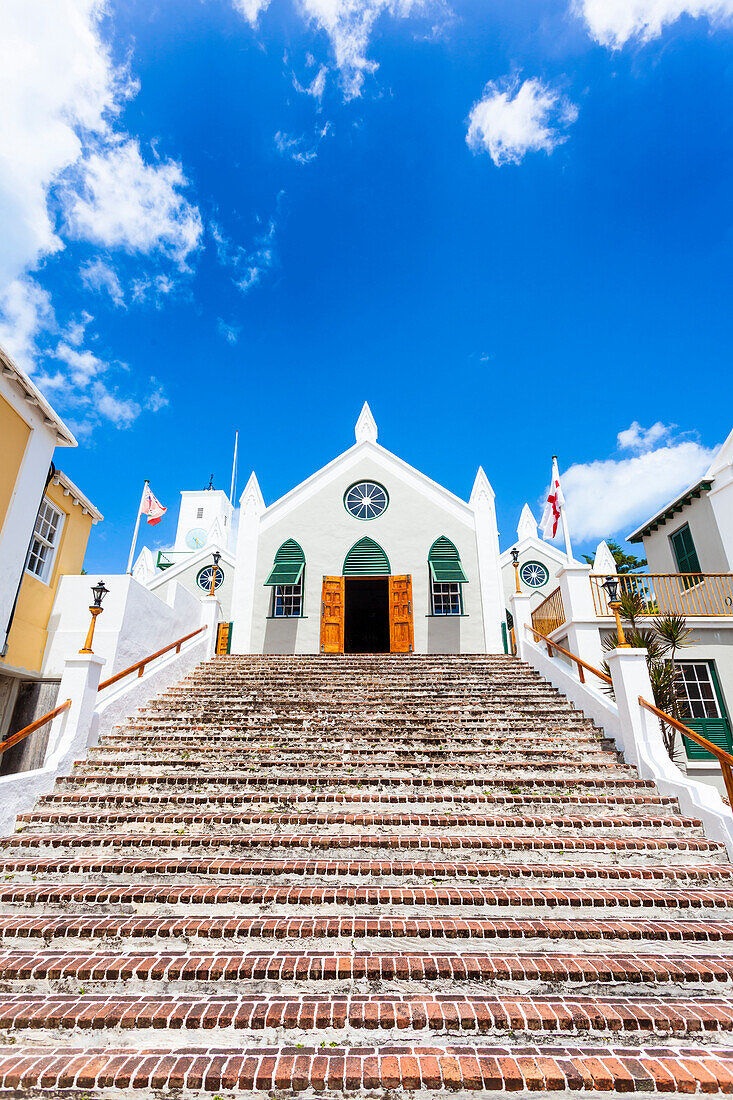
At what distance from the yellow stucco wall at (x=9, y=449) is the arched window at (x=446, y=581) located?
1169cm

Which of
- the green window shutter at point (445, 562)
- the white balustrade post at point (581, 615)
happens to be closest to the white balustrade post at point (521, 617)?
the white balustrade post at point (581, 615)

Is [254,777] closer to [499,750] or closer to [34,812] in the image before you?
[34,812]

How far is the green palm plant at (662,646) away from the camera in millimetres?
9469

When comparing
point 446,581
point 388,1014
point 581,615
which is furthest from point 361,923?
point 446,581

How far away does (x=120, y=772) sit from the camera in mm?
7375

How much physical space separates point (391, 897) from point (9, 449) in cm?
1062

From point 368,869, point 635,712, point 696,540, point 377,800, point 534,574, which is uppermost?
point 534,574

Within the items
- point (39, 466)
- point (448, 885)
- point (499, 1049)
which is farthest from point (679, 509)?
point (39, 466)

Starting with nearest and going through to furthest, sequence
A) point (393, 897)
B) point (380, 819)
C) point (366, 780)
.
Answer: point (393, 897) → point (380, 819) → point (366, 780)

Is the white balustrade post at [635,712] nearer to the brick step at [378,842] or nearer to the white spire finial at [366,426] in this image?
the brick step at [378,842]

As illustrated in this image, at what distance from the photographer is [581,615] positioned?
1142cm

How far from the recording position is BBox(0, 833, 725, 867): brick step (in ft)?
18.4

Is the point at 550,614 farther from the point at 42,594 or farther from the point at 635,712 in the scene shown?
the point at 42,594

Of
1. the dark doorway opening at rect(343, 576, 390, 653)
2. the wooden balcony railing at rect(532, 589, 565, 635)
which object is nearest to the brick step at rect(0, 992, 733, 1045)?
the wooden balcony railing at rect(532, 589, 565, 635)
